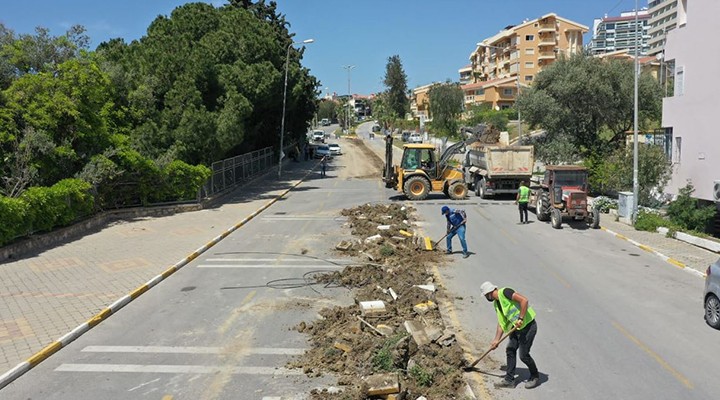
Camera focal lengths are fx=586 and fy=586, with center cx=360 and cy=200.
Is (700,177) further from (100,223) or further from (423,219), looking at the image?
(100,223)

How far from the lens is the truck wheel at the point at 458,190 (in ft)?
97.6

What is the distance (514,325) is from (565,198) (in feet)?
49.8

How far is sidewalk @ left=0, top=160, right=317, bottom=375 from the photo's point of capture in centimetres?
1078

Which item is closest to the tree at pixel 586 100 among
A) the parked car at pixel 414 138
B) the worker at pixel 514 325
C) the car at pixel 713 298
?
the car at pixel 713 298

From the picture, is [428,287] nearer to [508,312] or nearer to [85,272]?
[508,312]

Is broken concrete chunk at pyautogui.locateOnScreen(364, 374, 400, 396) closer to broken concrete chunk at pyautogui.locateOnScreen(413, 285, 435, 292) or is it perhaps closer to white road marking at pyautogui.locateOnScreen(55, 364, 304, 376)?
white road marking at pyautogui.locateOnScreen(55, 364, 304, 376)

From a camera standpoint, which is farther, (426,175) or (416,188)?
(426,175)

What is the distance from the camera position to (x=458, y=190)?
2977cm

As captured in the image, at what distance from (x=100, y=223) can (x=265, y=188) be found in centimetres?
1456

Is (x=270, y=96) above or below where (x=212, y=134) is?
above

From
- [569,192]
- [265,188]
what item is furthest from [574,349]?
[265,188]

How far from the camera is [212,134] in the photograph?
1096 inches

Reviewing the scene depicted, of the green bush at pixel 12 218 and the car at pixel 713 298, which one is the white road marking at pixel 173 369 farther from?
the green bush at pixel 12 218

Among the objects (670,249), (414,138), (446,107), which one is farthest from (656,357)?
(446,107)
